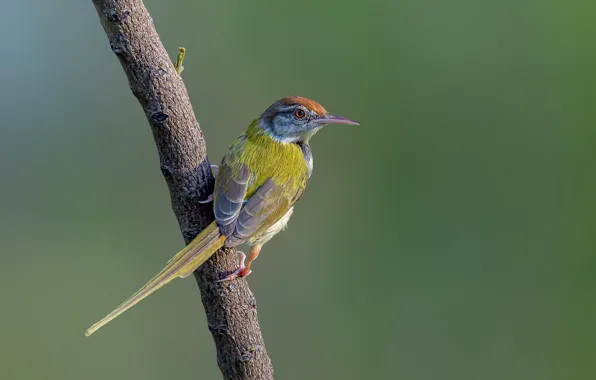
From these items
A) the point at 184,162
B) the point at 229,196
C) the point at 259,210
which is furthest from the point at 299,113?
the point at 184,162

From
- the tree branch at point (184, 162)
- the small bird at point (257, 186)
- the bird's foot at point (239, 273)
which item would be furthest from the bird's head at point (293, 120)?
the bird's foot at point (239, 273)

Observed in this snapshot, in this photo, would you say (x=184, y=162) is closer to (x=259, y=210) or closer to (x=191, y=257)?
(x=191, y=257)

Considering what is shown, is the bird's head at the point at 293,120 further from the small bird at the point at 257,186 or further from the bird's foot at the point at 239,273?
the bird's foot at the point at 239,273

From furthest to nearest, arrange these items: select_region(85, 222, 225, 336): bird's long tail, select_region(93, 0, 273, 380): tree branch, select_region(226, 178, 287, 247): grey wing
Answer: select_region(226, 178, 287, 247): grey wing
select_region(85, 222, 225, 336): bird's long tail
select_region(93, 0, 273, 380): tree branch

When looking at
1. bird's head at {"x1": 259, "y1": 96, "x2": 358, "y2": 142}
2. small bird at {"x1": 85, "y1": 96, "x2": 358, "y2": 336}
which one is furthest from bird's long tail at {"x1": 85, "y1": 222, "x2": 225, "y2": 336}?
bird's head at {"x1": 259, "y1": 96, "x2": 358, "y2": 142}

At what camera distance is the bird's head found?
10.9 feet

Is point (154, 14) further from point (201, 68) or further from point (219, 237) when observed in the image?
point (219, 237)

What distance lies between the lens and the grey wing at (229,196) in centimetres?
259

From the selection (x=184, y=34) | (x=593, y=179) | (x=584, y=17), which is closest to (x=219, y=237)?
(x=184, y=34)

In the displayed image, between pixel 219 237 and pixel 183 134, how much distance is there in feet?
1.31

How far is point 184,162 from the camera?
2455mm

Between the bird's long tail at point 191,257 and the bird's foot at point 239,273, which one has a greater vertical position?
the bird's long tail at point 191,257

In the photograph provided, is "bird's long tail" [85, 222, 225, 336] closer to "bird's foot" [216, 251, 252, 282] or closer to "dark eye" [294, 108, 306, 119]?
"bird's foot" [216, 251, 252, 282]

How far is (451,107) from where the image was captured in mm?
7215
